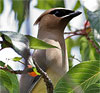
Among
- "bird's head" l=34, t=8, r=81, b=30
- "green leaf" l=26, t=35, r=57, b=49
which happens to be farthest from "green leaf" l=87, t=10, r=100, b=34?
"bird's head" l=34, t=8, r=81, b=30

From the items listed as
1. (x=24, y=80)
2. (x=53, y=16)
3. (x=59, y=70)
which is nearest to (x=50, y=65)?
(x=59, y=70)

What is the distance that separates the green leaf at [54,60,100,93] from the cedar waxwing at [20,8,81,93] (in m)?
0.54

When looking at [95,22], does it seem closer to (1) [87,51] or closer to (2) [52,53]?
(2) [52,53]

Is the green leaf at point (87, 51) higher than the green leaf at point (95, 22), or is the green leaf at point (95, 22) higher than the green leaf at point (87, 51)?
the green leaf at point (95, 22)

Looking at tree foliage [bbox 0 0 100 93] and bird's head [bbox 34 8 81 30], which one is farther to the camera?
bird's head [bbox 34 8 81 30]

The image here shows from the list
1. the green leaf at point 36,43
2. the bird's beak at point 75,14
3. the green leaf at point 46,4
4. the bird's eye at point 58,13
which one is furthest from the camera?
the bird's eye at point 58,13

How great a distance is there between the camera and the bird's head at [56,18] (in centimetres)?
284

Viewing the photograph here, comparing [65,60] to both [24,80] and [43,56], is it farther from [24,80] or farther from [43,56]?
[24,80]

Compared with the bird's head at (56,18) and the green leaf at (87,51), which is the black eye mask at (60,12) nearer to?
the bird's head at (56,18)

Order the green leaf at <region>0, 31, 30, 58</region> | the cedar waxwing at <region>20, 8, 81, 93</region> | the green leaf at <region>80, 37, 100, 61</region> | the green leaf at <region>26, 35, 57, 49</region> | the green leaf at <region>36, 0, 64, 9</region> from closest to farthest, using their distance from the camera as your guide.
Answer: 1. the green leaf at <region>0, 31, 30, 58</region>
2. the green leaf at <region>26, 35, 57, 49</region>
3. the cedar waxwing at <region>20, 8, 81, 93</region>
4. the green leaf at <region>36, 0, 64, 9</region>
5. the green leaf at <region>80, 37, 100, 61</region>

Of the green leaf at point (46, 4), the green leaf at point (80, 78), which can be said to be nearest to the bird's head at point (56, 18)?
the green leaf at point (46, 4)

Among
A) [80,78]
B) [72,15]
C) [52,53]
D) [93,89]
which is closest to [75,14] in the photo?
[72,15]

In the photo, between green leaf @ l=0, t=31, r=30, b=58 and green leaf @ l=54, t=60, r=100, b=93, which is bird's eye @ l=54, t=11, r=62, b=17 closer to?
green leaf @ l=54, t=60, r=100, b=93

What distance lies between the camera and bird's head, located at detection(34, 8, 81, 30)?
284 cm
